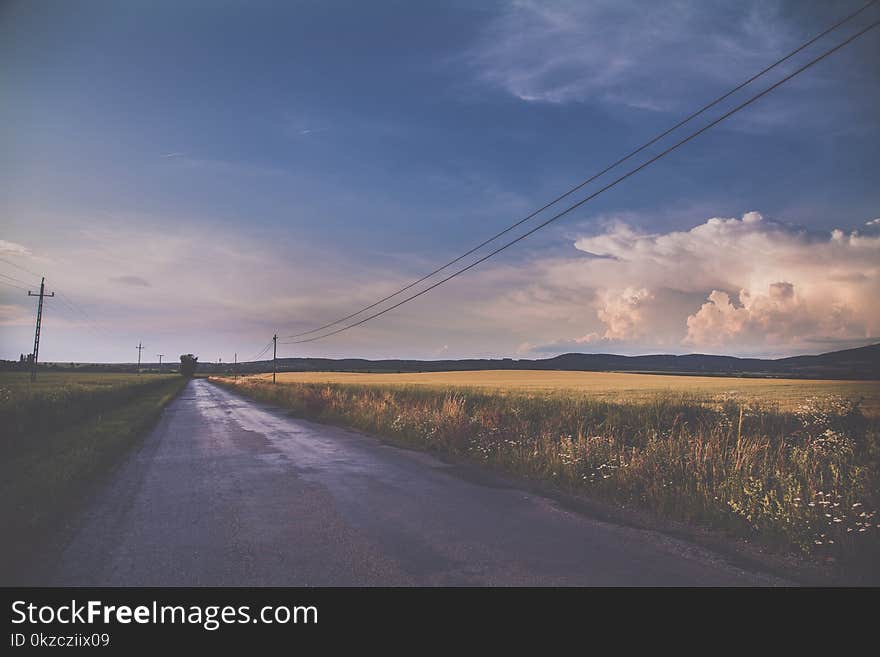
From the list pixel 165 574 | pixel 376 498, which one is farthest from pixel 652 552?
pixel 165 574

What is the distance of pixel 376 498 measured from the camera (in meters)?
7.98

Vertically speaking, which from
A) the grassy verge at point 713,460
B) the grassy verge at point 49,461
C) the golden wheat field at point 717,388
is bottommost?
the grassy verge at point 49,461

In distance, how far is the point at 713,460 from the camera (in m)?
8.58

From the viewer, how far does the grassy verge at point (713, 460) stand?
5.99 meters

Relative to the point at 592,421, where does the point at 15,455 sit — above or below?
below

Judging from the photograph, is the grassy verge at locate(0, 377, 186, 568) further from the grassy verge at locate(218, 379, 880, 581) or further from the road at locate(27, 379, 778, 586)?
the grassy verge at locate(218, 379, 880, 581)

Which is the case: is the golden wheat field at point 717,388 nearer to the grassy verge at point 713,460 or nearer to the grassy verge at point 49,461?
the grassy verge at point 713,460

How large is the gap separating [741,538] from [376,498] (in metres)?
4.99

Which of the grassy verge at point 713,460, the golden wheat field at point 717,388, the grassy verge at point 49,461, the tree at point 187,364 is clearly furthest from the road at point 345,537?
the tree at point 187,364

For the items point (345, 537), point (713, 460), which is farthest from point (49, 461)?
point (713, 460)

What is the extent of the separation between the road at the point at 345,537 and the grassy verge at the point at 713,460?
1212 millimetres
